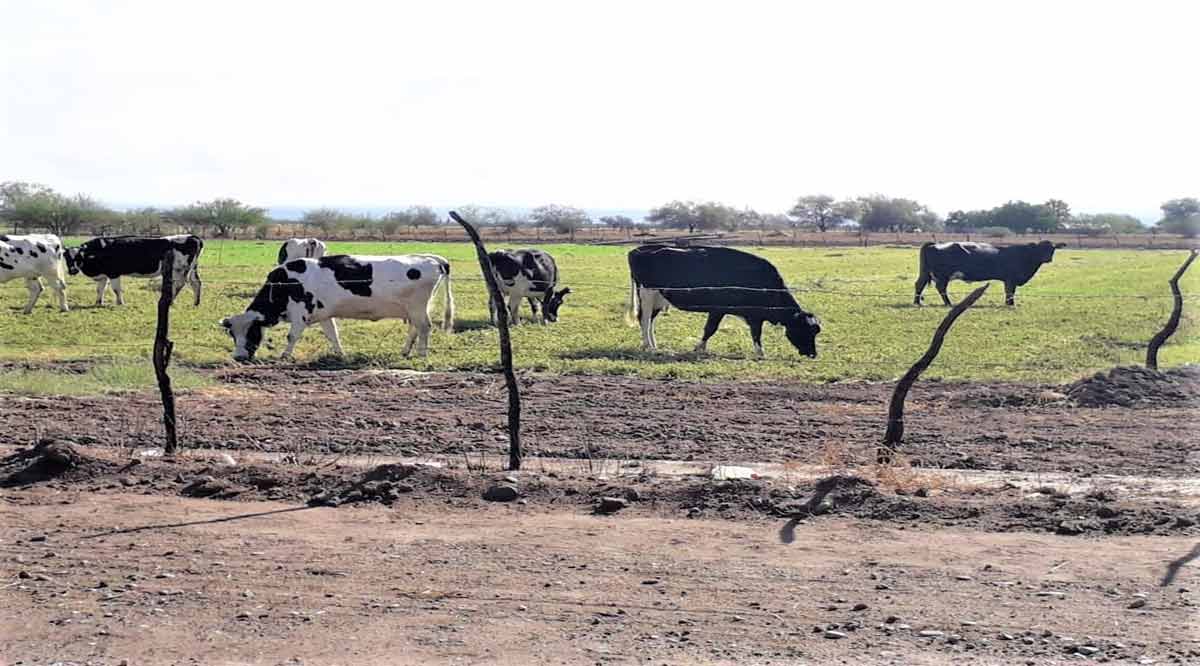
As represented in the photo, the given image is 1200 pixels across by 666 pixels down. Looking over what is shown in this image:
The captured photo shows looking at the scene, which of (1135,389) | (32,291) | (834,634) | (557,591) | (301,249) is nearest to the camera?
(834,634)

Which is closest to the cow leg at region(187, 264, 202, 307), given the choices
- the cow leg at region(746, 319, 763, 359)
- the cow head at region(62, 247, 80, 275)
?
the cow head at region(62, 247, 80, 275)

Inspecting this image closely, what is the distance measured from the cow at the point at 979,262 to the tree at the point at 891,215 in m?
57.6

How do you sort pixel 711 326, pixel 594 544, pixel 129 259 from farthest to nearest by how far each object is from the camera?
1. pixel 129 259
2. pixel 711 326
3. pixel 594 544

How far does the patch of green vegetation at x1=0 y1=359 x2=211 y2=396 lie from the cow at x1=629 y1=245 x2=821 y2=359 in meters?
6.76

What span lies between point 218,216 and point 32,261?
135 feet

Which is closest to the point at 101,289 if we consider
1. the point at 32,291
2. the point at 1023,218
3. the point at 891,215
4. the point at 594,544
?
the point at 32,291

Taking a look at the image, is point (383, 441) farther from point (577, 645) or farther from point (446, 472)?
point (577, 645)

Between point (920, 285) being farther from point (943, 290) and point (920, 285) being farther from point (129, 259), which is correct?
point (129, 259)

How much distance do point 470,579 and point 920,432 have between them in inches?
225

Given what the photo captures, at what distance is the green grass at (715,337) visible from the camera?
16.5m

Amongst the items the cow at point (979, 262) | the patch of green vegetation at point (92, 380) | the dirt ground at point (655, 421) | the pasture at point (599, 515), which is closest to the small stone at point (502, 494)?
the pasture at point (599, 515)

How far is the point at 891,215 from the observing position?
90375 millimetres

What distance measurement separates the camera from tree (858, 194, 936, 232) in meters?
88.9

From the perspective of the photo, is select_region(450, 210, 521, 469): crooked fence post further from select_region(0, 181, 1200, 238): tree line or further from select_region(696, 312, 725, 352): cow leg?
select_region(0, 181, 1200, 238): tree line
